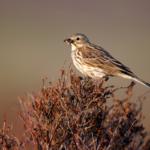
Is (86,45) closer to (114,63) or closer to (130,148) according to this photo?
(114,63)

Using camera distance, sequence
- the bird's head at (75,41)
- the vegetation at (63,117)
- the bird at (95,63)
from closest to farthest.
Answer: the vegetation at (63,117), the bird at (95,63), the bird's head at (75,41)

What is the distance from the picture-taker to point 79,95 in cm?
382

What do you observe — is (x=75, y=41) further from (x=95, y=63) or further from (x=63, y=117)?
(x=63, y=117)

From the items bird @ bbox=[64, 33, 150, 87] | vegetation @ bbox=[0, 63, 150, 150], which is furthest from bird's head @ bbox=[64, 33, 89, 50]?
vegetation @ bbox=[0, 63, 150, 150]

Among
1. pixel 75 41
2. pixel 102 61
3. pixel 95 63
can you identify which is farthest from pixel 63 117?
pixel 75 41

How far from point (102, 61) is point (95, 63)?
0.80 feet

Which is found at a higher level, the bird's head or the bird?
the bird's head

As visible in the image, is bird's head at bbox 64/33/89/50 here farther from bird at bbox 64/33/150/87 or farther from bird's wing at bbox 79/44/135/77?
bird's wing at bbox 79/44/135/77

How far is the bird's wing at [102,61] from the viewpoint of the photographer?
229 inches

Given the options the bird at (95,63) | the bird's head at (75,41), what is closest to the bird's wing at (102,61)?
the bird at (95,63)

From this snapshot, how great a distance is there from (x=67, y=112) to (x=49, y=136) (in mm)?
523

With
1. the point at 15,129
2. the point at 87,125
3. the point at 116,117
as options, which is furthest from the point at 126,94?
the point at 15,129

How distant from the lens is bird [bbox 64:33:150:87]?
5.75 meters

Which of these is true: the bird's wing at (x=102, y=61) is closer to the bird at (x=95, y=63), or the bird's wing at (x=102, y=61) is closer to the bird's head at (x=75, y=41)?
the bird at (x=95, y=63)
